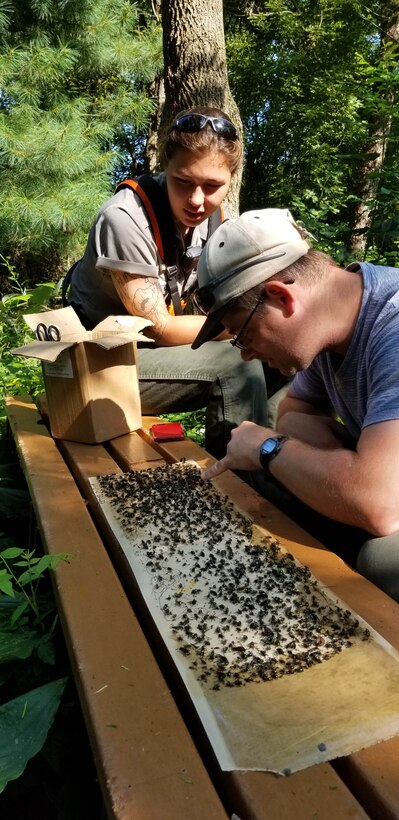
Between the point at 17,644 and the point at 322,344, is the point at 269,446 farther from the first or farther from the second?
the point at 17,644

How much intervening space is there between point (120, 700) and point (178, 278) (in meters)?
2.25

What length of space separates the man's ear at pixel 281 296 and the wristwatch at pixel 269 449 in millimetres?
361

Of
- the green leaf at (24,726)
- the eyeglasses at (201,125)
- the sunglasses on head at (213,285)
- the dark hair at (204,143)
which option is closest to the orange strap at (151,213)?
the dark hair at (204,143)

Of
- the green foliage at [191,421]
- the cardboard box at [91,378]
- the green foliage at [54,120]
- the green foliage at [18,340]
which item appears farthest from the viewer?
the green foliage at [54,120]

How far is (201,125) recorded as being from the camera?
2.54 metres

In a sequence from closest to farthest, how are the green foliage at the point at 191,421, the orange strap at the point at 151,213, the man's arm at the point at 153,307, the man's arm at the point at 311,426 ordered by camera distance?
the man's arm at the point at 311,426 < the man's arm at the point at 153,307 < the orange strap at the point at 151,213 < the green foliage at the point at 191,421

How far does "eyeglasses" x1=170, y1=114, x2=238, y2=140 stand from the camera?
2.54 metres

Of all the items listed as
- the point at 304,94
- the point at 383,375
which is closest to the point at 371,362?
the point at 383,375

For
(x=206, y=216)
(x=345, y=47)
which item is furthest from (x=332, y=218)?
(x=206, y=216)

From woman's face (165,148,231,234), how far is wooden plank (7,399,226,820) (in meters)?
1.56

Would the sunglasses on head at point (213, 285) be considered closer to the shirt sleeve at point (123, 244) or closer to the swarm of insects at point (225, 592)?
the swarm of insects at point (225, 592)

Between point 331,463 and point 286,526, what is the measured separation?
0.94 feet

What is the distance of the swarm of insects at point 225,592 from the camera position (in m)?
1.19

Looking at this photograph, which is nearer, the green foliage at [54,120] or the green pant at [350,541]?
the green pant at [350,541]
